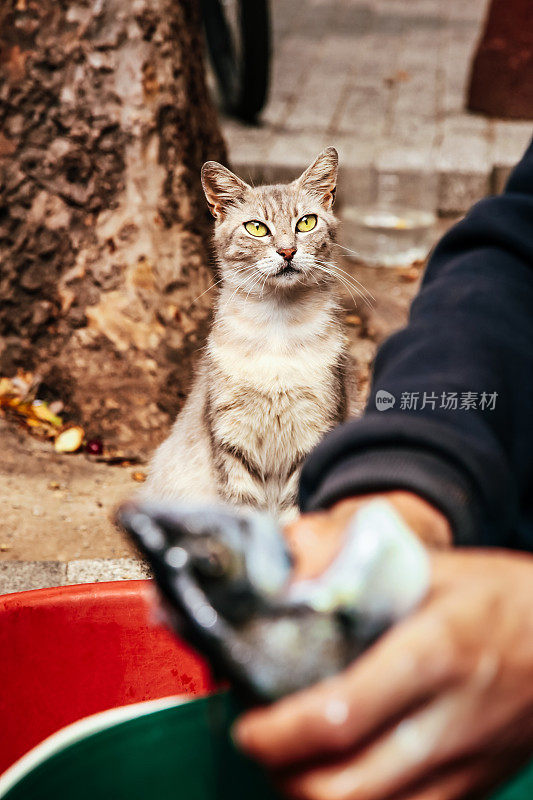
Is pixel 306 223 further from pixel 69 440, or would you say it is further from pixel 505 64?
pixel 505 64

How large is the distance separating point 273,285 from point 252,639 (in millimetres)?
1754

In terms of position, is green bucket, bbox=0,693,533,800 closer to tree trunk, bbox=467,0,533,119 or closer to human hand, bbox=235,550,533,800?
human hand, bbox=235,550,533,800

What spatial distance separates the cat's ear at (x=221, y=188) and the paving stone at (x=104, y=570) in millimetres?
964

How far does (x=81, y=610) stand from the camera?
1558mm

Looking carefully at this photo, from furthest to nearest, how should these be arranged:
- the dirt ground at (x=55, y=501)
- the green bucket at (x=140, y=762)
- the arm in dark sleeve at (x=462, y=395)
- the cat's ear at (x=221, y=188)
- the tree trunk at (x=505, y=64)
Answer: the tree trunk at (x=505, y=64) → the dirt ground at (x=55, y=501) → the cat's ear at (x=221, y=188) → the green bucket at (x=140, y=762) → the arm in dark sleeve at (x=462, y=395)

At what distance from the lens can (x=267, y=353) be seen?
2.39 metres

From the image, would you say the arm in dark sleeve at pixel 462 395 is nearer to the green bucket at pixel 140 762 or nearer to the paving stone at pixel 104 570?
the green bucket at pixel 140 762

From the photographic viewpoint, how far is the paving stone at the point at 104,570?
212cm

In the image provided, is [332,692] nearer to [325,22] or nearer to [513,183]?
[513,183]

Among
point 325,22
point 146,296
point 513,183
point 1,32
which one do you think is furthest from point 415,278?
point 325,22

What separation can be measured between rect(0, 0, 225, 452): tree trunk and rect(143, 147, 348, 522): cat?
45 centimetres

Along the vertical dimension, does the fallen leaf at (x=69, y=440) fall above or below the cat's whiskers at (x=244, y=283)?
below

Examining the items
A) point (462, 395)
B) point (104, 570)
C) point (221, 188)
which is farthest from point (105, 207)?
point (462, 395)

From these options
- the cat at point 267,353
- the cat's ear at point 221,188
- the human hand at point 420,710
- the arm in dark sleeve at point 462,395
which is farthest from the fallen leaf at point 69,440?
the human hand at point 420,710
